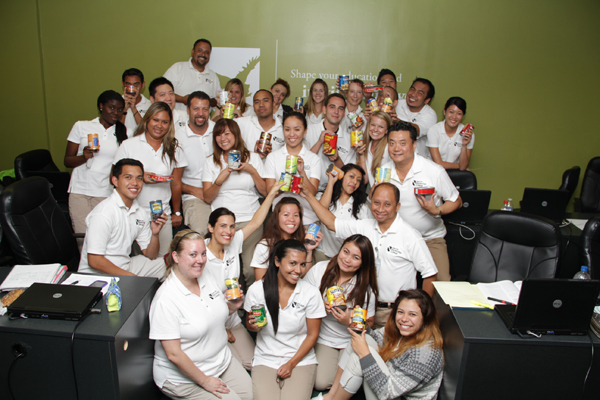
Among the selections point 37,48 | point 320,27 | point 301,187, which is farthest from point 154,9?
point 301,187

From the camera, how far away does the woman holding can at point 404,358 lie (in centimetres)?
216

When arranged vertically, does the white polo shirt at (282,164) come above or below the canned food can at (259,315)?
above

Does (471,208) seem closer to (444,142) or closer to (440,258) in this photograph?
(440,258)

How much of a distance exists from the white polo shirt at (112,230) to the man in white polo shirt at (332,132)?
174cm

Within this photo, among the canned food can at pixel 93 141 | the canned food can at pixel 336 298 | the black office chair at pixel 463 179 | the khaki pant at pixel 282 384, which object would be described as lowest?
the khaki pant at pixel 282 384

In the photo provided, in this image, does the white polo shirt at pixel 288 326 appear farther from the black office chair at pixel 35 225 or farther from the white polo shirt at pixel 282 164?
the black office chair at pixel 35 225

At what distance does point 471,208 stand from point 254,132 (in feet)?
7.04

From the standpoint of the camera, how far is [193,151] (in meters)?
Answer: 3.85

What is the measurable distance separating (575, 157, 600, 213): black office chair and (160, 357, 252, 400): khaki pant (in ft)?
14.7

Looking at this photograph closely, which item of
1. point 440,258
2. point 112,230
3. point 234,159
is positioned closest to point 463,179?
point 440,258

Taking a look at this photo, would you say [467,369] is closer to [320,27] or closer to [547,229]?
[547,229]

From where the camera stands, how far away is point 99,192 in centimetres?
371

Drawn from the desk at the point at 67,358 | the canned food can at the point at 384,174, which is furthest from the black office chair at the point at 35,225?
the canned food can at the point at 384,174

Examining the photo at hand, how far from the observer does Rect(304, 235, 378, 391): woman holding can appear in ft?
8.71
